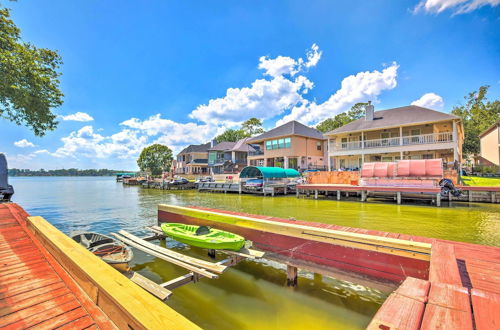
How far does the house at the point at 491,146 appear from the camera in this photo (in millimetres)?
30547

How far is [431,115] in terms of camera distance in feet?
78.8

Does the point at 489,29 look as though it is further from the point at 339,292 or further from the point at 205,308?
the point at 205,308

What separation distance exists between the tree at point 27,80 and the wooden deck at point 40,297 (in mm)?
11523

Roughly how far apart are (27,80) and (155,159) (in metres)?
52.0

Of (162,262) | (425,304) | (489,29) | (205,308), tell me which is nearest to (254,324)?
(205,308)

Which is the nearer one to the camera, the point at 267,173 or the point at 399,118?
the point at 267,173

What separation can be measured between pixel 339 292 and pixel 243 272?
233 centimetres

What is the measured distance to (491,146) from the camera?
32.5 metres

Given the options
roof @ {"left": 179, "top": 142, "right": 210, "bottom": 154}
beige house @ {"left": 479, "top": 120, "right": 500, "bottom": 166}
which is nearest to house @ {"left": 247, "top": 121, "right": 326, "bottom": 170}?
beige house @ {"left": 479, "top": 120, "right": 500, "bottom": 166}

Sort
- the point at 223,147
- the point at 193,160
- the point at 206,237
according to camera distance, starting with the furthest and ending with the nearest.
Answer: the point at 193,160, the point at 223,147, the point at 206,237

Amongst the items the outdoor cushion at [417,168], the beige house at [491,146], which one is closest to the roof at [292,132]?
the outdoor cushion at [417,168]

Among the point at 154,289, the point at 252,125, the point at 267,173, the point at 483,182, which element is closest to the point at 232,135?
the point at 252,125

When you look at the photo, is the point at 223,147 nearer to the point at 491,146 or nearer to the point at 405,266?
the point at 491,146

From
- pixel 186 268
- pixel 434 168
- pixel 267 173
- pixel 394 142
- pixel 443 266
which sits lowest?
pixel 186 268
